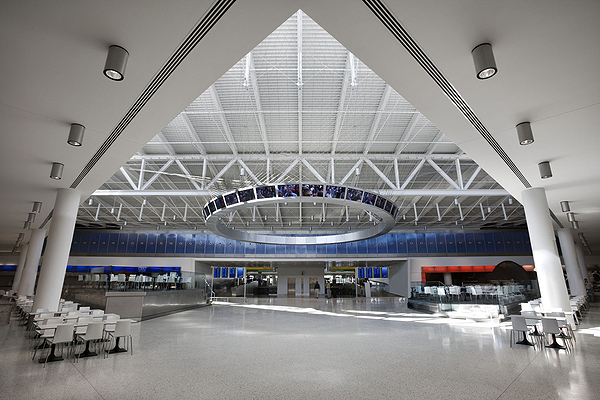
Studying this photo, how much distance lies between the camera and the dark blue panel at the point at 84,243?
120ft

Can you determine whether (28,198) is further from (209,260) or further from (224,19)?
(209,260)

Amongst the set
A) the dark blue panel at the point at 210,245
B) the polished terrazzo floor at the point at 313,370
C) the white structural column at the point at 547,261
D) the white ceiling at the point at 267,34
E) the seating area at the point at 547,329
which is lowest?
the polished terrazzo floor at the point at 313,370

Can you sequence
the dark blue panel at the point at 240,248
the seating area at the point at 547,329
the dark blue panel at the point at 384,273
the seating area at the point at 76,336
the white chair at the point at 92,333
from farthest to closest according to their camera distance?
the dark blue panel at the point at 384,273, the dark blue panel at the point at 240,248, the seating area at the point at 547,329, the white chair at the point at 92,333, the seating area at the point at 76,336

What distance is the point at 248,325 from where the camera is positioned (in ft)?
43.6

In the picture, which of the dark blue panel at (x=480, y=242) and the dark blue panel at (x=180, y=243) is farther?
the dark blue panel at (x=480, y=242)

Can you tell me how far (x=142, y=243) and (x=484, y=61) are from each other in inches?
1544

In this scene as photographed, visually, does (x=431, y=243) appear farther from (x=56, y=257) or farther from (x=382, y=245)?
(x=56, y=257)

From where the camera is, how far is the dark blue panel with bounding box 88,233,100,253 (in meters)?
36.5

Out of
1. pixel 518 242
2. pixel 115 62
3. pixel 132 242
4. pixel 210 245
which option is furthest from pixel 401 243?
pixel 115 62

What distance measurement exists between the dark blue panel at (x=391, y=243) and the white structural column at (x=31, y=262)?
105 ft

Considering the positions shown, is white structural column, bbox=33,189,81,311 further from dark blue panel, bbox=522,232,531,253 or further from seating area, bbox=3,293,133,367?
dark blue panel, bbox=522,232,531,253

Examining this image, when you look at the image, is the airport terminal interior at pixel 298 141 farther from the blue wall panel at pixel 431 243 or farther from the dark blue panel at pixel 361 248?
the blue wall panel at pixel 431 243

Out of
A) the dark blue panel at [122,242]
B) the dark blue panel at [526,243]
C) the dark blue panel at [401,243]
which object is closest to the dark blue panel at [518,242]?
the dark blue panel at [526,243]

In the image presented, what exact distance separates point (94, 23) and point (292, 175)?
61.8 feet
